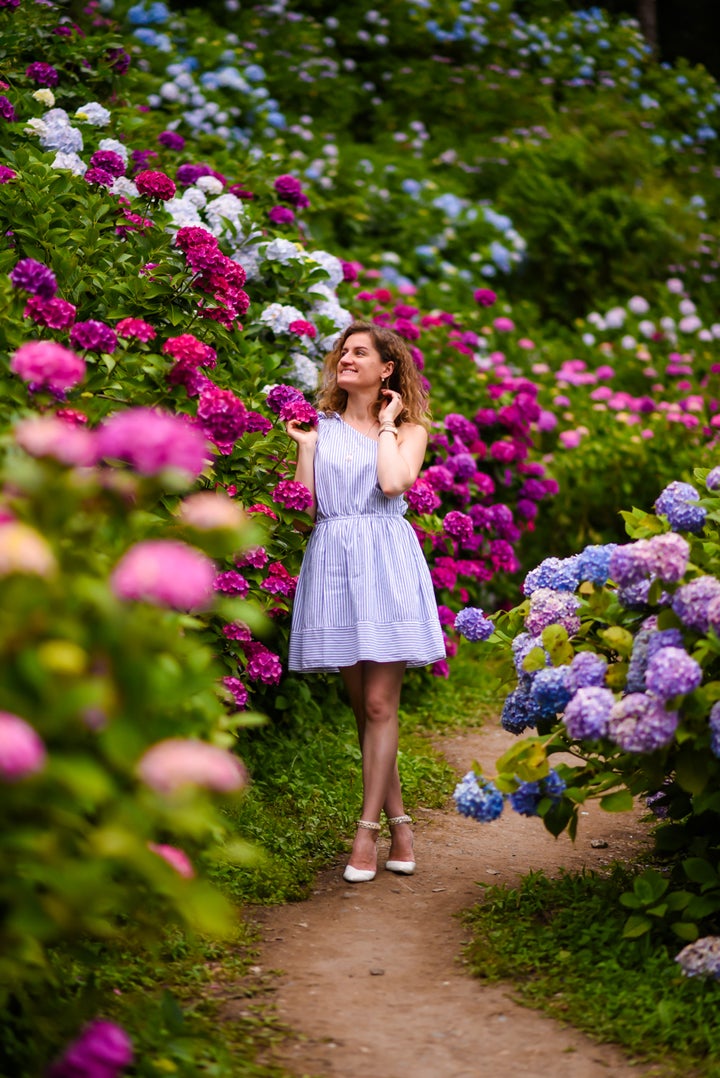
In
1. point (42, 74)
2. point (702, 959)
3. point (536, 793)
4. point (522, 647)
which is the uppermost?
point (42, 74)

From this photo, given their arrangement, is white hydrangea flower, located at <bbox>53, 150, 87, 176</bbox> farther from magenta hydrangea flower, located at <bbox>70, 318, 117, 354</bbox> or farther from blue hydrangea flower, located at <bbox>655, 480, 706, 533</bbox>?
blue hydrangea flower, located at <bbox>655, 480, 706, 533</bbox>

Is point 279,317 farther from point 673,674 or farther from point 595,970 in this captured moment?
point 595,970

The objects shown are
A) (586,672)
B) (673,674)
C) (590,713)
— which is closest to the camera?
(673,674)

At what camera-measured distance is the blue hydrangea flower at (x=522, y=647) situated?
299 centimetres

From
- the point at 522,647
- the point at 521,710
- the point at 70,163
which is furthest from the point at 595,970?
the point at 70,163

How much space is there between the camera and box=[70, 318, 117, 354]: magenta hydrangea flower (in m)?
Result: 2.67

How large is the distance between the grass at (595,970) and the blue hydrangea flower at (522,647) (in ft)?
2.02

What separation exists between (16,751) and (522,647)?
5.78ft

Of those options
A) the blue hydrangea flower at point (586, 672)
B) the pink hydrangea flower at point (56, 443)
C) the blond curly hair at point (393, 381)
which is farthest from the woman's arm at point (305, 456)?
the pink hydrangea flower at point (56, 443)

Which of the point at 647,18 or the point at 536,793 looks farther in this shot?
the point at 647,18

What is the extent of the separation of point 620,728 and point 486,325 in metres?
5.00

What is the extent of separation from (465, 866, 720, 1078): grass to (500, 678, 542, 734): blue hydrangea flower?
1.57 ft

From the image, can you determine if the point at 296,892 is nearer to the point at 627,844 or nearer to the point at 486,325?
the point at 627,844

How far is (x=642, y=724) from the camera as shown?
2502 mm
